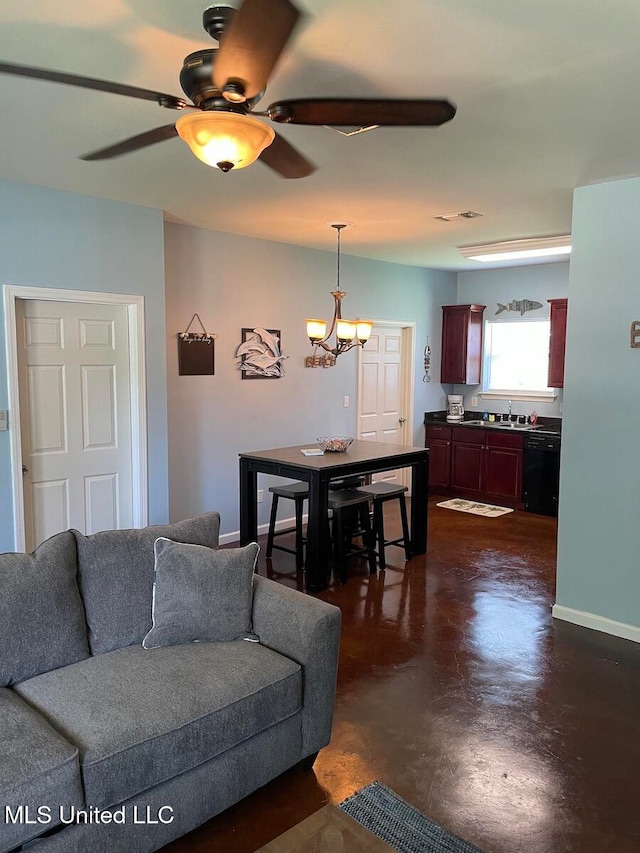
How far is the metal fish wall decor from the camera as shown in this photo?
7000mm

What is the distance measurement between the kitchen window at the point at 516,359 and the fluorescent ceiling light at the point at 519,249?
131 cm

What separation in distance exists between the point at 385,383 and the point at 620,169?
397 cm

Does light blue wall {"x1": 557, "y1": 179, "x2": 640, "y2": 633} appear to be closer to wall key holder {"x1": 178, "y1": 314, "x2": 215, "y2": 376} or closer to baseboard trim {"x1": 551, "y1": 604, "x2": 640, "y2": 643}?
baseboard trim {"x1": 551, "y1": 604, "x2": 640, "y2": 643}

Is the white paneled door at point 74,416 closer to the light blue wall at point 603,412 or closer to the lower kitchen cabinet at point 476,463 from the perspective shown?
the light blue wall at point 603,412

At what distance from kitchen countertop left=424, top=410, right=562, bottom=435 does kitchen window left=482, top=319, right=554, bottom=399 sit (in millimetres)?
278

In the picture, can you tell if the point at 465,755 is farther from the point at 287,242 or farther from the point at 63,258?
the point at 287,242

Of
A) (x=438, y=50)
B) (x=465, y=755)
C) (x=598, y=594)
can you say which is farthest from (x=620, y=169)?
(x=465, y=755)

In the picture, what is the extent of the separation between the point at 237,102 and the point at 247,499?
3411mm

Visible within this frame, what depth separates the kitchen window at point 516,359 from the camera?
23.0ft

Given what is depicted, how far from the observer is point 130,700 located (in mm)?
2047

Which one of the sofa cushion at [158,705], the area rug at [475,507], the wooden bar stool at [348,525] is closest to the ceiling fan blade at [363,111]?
the sofa cushion at [158,705]

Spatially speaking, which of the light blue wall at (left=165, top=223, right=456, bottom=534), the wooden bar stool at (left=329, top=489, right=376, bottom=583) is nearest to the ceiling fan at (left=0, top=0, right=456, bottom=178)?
the wooden bar stool at (left=329, top=489, right=376, bottom=583)

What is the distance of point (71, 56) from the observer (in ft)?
7.14

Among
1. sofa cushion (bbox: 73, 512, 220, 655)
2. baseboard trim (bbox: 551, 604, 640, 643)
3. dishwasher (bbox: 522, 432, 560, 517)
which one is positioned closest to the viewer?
sofa cushion (bbox: 73, 512, 220, 655)
